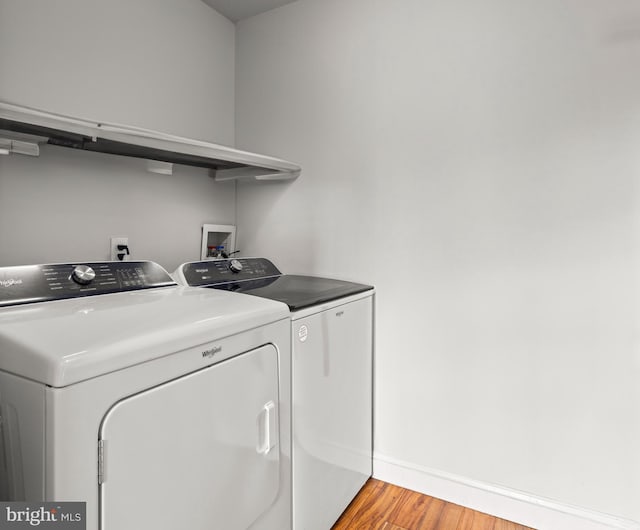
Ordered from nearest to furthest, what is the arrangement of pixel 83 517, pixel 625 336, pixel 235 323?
1. pixel 83 517
2. pixel 235 323
3. pixel 625 336

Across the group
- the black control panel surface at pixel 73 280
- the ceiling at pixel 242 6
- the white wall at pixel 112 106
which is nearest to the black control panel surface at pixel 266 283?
the black control panel surface at pixel 73 280

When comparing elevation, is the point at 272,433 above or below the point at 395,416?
above

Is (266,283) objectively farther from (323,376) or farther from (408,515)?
(408,515)

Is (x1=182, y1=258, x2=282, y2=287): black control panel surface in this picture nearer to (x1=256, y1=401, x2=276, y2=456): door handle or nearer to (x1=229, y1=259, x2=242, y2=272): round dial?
(x1=229, y1=259, x2=242, y2=272): round dial

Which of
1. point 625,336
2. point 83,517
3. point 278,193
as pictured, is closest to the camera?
point 83,517

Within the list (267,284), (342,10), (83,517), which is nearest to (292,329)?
(267,284)

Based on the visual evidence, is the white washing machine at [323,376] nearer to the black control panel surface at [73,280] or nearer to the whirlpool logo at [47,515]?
the black control panel surface at [73,280]

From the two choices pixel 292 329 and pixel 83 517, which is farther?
pixel 292 329

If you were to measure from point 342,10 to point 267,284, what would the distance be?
152cm

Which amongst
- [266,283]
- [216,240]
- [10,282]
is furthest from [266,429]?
[216,240]

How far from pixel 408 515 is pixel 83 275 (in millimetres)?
1699

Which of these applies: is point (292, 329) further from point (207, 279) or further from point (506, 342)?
point (506, 342)

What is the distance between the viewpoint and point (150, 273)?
5.19 ft

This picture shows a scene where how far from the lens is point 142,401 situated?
2.89 feet
